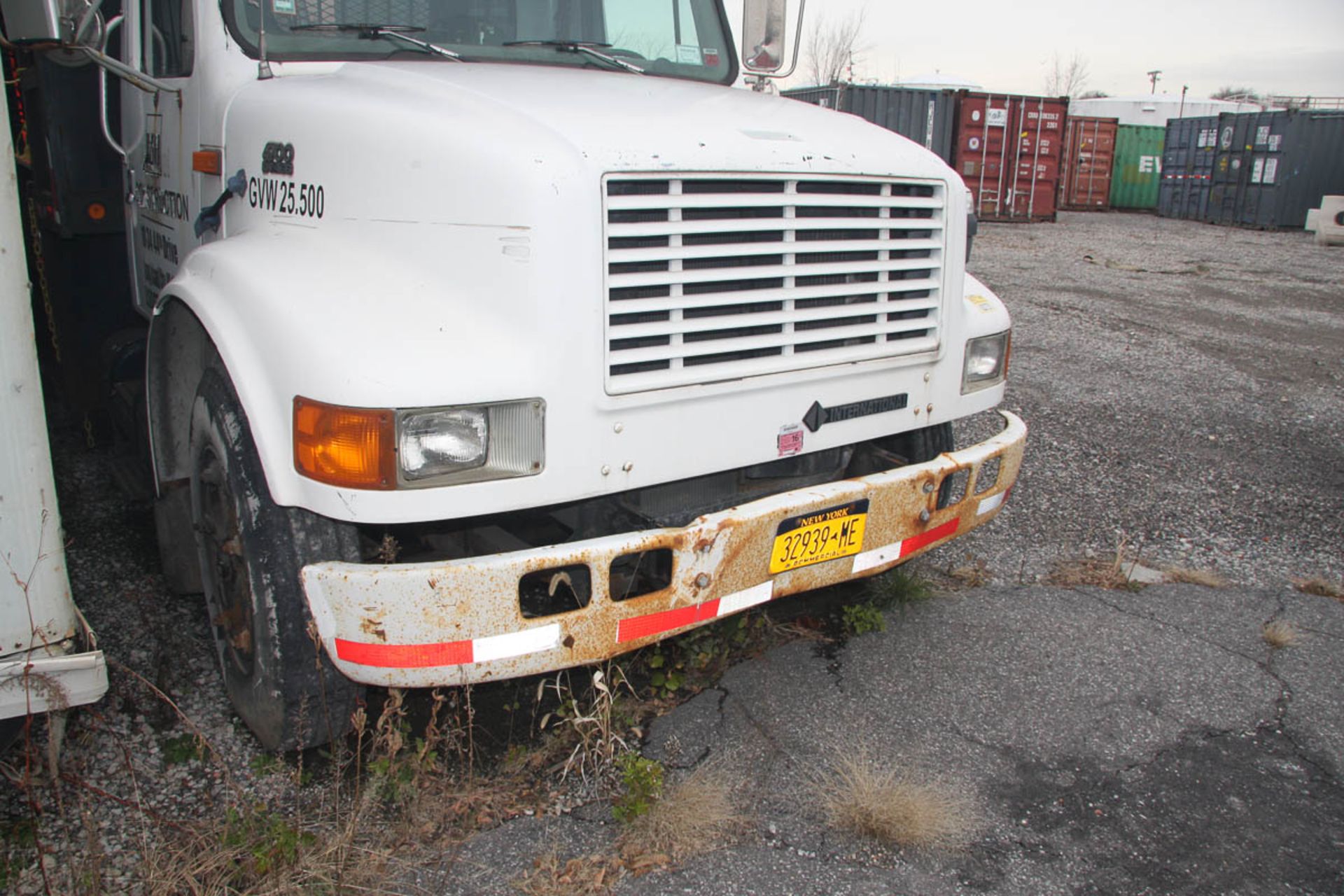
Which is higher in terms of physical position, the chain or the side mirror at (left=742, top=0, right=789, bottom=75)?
the side mirror at (left=742, top=0, right=789, bottom=75)

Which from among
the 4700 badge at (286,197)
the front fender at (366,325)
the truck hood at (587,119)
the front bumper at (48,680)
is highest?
Answer: the truck hood at (587,119)

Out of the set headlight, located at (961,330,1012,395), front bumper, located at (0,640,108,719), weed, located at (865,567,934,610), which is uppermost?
headlight, located at (961,330,1012,395)

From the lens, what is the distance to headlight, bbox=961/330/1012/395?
3.61m

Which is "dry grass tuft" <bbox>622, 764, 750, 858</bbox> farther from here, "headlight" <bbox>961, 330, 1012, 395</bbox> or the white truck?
"headlight" <bbox>961, 330, 1012, 395</bbox>

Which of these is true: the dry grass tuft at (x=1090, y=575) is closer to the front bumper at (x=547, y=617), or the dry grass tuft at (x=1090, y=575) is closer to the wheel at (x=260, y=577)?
the front bumper at (x=547, y=617)

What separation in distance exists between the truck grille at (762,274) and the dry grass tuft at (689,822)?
3.71 ft

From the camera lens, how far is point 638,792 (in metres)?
2.85

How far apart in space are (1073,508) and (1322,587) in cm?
119

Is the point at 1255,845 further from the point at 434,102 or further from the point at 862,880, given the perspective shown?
the point at 434,102

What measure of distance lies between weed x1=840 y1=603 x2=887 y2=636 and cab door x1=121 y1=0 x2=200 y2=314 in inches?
109

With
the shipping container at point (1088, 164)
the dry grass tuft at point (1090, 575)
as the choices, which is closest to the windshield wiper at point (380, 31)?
the dry grass tuft at point (1090, 575)

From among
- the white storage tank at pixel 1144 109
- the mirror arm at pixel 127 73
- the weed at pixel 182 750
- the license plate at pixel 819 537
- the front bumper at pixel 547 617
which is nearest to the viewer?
the front bumper at pixel 547 617

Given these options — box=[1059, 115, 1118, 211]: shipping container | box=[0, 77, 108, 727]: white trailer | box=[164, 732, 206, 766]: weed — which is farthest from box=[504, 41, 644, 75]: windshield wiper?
box=[1059, 115, 1118, 211]: shipping container

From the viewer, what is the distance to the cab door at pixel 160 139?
147 inches
